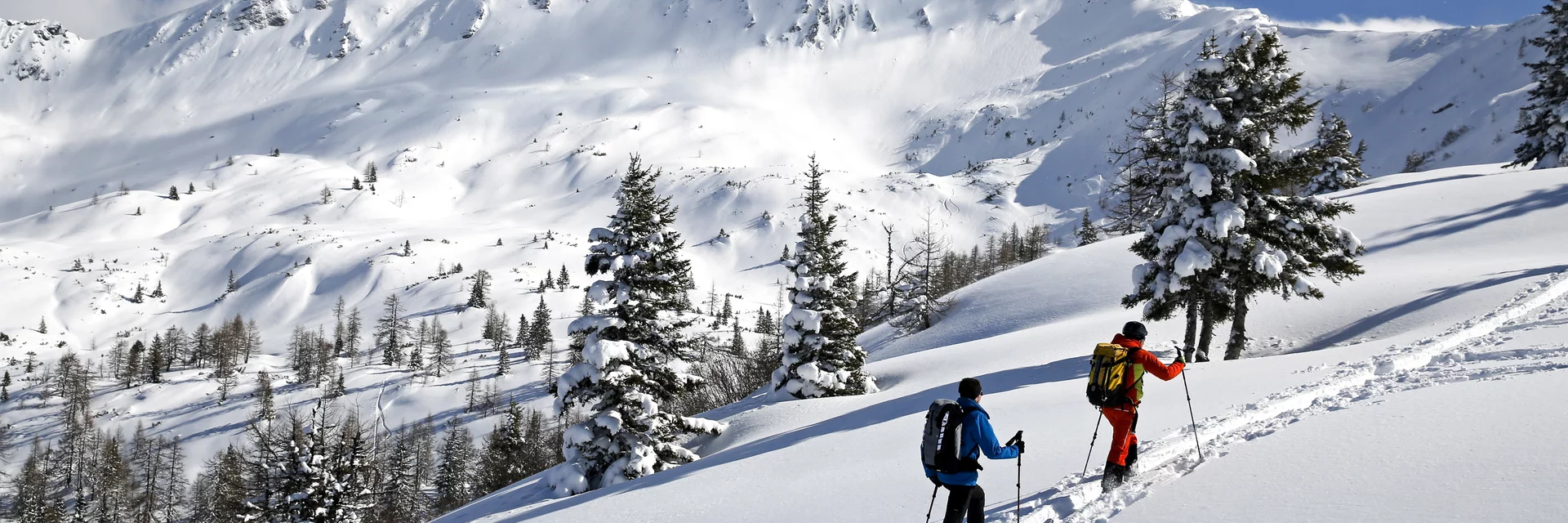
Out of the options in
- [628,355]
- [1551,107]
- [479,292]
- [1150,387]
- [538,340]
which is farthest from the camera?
[479,292]

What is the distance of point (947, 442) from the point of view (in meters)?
6.52

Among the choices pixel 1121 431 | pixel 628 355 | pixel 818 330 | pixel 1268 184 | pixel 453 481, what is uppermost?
pixel 1268 184

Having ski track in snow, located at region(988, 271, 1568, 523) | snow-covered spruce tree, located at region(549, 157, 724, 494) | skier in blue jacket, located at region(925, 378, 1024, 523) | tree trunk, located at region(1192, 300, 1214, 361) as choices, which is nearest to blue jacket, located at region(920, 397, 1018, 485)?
skier in blue jacket, located at region(925, 378, 1024, 523)

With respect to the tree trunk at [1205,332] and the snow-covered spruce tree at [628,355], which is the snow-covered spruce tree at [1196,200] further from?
the snow-covered spruce tree at [628,355]

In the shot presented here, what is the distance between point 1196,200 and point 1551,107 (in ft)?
109

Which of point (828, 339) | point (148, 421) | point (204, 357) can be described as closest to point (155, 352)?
point (204, 357)

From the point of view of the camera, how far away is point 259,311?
176 m

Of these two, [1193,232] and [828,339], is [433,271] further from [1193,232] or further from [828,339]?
[1193,232]

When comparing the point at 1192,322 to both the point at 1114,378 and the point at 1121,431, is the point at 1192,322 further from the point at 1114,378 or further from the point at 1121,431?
the point at 1121,431

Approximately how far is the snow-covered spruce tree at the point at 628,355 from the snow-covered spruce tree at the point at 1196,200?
12.2 m

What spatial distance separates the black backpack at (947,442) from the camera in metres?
6.50

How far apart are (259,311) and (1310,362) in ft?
681

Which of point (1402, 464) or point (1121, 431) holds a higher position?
point (1121, 431)

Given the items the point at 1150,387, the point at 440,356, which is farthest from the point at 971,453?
the point at 440,356
